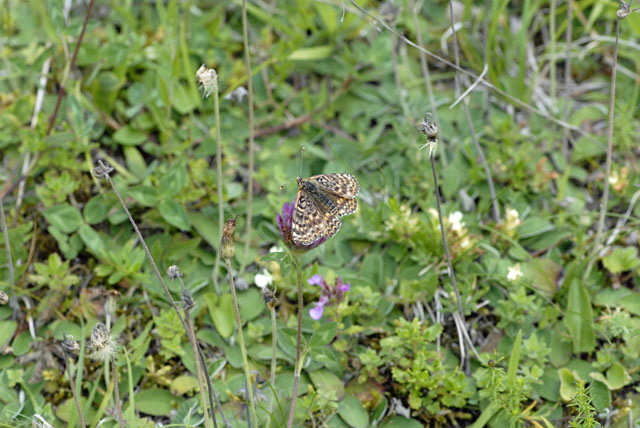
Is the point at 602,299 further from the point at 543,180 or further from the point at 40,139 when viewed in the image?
the point at 40,139

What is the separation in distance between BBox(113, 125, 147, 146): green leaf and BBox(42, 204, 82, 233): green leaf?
57cm

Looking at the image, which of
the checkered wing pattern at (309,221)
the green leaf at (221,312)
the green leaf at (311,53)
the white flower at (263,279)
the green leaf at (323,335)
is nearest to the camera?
the checkered wing pattern at (309,221)

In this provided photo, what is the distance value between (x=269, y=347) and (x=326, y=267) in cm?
54

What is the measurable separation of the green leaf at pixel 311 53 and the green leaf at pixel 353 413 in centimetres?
212

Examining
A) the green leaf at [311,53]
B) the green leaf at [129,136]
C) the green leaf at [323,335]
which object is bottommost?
the green leaf at [323,335]

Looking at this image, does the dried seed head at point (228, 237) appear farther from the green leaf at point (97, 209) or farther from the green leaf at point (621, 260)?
the green leaf at point (621, 260)

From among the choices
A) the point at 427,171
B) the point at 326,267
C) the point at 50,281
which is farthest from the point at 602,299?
the point at 50,281

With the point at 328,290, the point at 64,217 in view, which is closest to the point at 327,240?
the point at 328,290

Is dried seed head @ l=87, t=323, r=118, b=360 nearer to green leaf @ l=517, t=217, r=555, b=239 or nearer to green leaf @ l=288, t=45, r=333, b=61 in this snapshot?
green leaf @ l=517, t=217, r=555, b=239

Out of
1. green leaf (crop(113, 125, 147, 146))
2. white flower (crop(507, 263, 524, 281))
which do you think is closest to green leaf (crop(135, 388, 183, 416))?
green leaf (crop(113, 125, 147, 146))

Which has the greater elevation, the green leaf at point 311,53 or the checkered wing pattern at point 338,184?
the checkered wing pattern at point 338,184

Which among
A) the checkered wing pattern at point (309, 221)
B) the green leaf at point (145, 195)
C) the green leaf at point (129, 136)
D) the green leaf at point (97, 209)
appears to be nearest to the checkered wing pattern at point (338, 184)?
the checkered wing pattern at point (309, 221)

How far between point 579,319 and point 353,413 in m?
1.13

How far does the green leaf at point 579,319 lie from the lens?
3.02 metres
